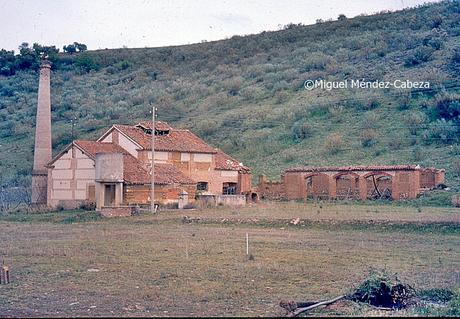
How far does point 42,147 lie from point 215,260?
32.4m

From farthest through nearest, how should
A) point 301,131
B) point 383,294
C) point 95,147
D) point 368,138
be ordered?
point 301,131 < point 368,138 < point 95,147 < point 383,294

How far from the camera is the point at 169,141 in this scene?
1875 inches

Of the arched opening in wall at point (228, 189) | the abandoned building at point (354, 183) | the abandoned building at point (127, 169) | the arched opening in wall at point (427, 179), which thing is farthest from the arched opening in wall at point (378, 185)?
the arched opening in wall at point (228, 189)

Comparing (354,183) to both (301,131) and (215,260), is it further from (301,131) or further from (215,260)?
(215,260)

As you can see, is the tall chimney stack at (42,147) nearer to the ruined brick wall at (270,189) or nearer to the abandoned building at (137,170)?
the abandoned building at (137,170)

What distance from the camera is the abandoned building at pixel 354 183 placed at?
140 ft

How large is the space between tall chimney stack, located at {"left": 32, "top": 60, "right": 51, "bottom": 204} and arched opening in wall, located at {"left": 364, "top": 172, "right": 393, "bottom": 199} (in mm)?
23716

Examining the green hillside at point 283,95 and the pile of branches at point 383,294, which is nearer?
the pile of branches at point 383,294

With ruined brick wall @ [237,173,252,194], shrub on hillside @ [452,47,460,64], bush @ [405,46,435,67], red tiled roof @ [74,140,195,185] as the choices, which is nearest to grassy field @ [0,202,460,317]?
red tiled roof @ [74,140,195,185]

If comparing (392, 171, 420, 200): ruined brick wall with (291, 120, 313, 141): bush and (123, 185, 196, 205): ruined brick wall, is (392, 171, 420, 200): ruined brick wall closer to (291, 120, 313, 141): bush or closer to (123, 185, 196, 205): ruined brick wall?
(123, 185, 196, 205): ruined brick wall

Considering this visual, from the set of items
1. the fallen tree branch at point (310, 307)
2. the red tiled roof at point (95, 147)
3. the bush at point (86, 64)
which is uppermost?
the bush at point (86, 64)

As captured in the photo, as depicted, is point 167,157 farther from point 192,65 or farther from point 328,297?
point 192,65

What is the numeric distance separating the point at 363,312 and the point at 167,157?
35453 mm

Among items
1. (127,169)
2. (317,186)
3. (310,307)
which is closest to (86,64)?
(127,169)
